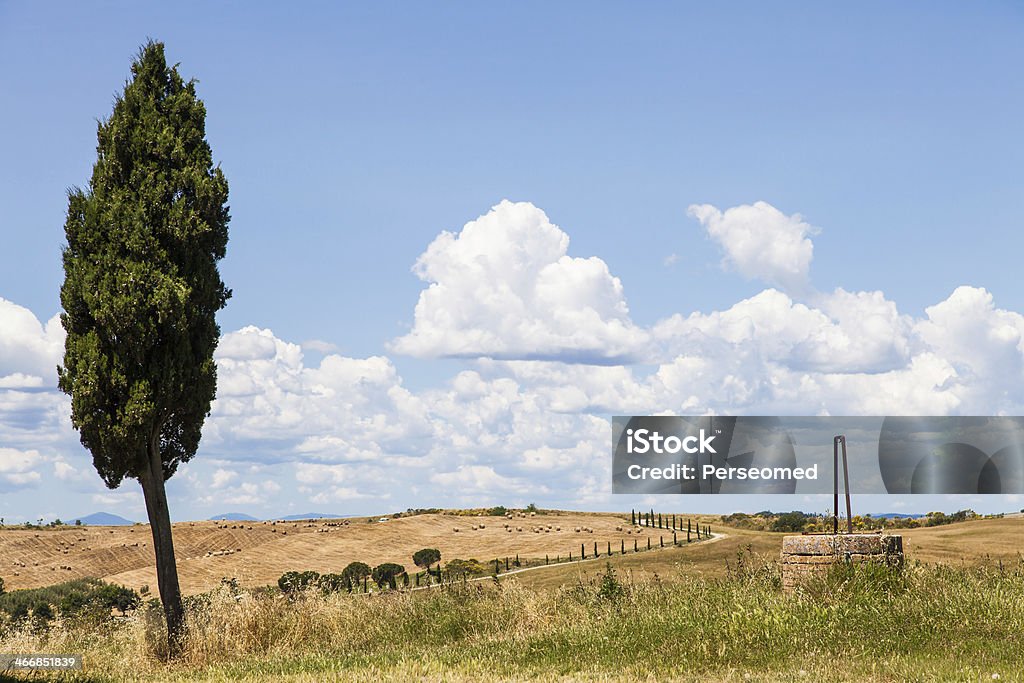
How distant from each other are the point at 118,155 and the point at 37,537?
63.7m

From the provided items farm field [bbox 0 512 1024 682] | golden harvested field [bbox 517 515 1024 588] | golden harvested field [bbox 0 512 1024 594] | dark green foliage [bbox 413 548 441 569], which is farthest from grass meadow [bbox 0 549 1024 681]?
dark green foliage [bbox 413 548 441 569]

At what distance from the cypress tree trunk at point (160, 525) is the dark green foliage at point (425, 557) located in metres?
45.3

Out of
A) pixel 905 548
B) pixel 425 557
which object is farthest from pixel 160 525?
pixel 425 557

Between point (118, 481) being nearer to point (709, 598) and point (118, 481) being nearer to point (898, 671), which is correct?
point (709, 598)

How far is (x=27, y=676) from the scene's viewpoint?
43.3 feet

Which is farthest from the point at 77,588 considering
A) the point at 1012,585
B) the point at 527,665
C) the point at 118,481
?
the point at 1012,585

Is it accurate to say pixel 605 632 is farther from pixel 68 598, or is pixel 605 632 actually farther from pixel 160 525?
pixel 68 598

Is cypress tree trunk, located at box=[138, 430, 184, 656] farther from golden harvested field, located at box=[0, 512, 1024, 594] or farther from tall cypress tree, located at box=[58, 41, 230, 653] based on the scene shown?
golden harvested field, located at box=[0, 512, 1024, 594]

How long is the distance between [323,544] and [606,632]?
60906mm

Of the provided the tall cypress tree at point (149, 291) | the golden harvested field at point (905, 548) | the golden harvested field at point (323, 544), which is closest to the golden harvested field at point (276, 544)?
the golden harvested field at point (323, 544)

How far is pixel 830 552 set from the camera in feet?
47.6

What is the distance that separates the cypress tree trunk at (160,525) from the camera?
17.2 metres

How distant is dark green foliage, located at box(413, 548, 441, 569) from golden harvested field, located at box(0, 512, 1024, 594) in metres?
0.73

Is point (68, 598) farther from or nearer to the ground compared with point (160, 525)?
nearer to the ground
